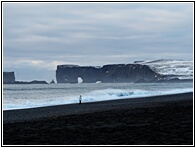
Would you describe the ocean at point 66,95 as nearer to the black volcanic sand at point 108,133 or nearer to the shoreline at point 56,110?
the shoreline at point 56,110

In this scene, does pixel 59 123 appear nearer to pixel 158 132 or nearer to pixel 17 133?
pixel 17 133

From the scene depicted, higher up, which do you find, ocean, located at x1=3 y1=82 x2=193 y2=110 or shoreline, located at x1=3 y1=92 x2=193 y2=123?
shoreline, located at x1=3 y1=92 x2=193 y2=123

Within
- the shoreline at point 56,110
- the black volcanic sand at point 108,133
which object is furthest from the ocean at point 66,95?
the black volcanic sand at point 108,133

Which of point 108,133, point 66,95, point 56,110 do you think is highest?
point 108,133

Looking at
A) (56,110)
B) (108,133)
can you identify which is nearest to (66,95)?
(56,110)

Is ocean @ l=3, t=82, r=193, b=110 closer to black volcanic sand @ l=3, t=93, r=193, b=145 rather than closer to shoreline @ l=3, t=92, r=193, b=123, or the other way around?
shoreline @ l=3, t=92, r=193, b=123

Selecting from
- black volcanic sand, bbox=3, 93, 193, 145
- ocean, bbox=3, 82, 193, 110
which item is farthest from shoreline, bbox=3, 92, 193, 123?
ocean, bbox=3, 82, 193, 110

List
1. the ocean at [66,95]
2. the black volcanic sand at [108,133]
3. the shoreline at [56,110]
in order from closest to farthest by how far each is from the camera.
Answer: the black volcanic sand at [108,133]
the shoreline at [56,110]
the ocean at [66,95]

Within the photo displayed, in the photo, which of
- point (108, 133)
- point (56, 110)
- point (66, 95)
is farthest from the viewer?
point (66, 95)

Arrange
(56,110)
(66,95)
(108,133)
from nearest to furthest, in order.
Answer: (108,133) → (56,110) → (66,95)

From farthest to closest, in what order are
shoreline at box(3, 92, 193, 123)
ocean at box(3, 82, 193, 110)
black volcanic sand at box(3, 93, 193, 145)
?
ocean at box(3, 82, 193, 110) → shoreline at box(3, 92, 193, 123) → black volcanic sand at box(3, 93, 193, 145)

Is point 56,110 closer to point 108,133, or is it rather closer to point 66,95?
point 108,133

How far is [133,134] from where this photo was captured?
14047 millimetres

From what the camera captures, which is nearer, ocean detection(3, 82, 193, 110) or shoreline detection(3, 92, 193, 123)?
shoreline detection(3, 92, 193, 123)
